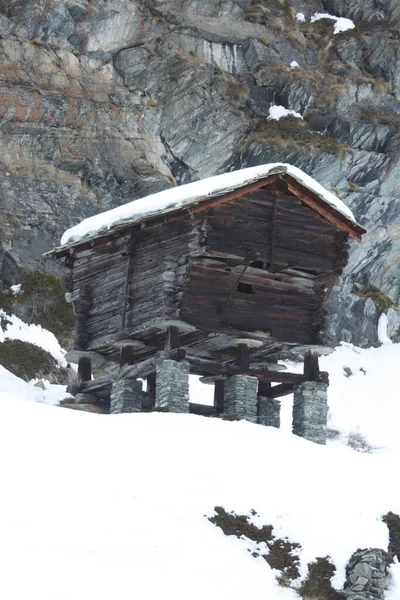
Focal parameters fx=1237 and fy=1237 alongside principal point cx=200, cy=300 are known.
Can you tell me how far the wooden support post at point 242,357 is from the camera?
94.8 feet

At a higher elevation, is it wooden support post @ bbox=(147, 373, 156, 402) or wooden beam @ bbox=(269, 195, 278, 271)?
wooden beam @ bbox=(269, 195, 278, 271)

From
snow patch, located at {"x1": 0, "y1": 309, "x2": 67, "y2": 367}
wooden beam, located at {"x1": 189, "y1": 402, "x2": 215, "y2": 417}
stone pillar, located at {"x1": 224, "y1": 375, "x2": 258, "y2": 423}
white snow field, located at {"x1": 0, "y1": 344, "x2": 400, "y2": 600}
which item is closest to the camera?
white snow field, located at {"x1": 0, "y1": 344, "x2": 400, "y2": 600}

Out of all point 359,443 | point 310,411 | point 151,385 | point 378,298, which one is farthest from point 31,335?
point 378,298

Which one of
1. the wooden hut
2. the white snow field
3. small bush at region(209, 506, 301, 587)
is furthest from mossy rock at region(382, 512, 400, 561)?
the wooden hut

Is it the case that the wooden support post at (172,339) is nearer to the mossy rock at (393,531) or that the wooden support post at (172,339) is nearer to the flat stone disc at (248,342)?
the flat stone disc at (248,342)

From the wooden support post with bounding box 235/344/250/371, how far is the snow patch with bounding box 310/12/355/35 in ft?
114

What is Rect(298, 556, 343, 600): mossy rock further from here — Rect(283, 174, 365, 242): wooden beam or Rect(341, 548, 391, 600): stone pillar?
Rect(283, 174, 365, 242): wooden beam

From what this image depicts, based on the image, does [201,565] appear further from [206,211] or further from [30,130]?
[30,130]

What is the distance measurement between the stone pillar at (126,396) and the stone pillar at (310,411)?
3.81 m

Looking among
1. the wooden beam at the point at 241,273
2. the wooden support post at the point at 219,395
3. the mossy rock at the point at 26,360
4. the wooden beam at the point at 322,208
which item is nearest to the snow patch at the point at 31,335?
the mossy rock at the point at 26,360

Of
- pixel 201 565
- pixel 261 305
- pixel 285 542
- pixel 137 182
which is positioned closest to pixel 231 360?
pixel 261 305

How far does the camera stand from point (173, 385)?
27750 mm

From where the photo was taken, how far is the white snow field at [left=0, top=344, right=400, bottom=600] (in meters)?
17.2

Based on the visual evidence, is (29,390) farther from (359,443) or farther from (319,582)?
(319,582)
